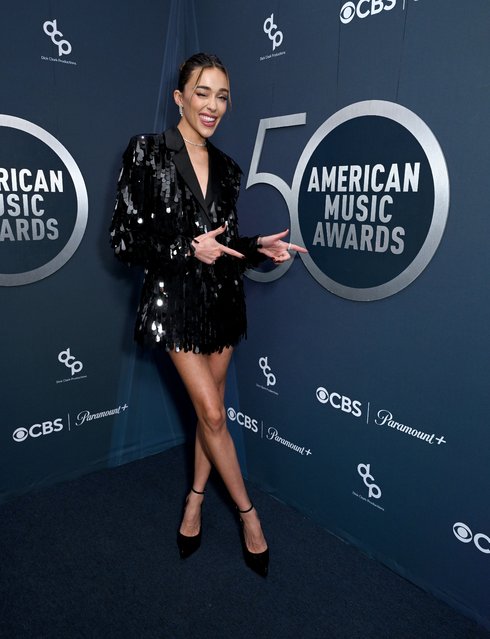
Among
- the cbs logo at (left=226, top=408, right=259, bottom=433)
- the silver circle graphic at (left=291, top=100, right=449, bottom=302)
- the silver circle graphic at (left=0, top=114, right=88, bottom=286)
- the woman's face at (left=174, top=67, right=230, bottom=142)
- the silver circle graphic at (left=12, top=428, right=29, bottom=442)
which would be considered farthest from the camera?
the cbs logo at (left=226, top=408, right=259, bottom=433)

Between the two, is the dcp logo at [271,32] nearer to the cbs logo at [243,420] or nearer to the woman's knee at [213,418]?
the woman's knee at [213,418]

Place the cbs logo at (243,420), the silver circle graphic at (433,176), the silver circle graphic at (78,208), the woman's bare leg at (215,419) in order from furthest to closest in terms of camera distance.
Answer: the cbs logo at (243,420) → the silver circle graphic at (78,208) → the woman's bare leg at (215,419) → the silver circle graphic at (433,176)

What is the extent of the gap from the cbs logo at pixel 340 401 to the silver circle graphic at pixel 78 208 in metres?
1.16

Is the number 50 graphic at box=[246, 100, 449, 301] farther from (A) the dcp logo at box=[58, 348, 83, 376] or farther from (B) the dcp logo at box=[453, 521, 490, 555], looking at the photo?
(A) the dcp logo at box=[58, 348, 83, 376]

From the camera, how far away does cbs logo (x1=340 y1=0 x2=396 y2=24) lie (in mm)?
1584

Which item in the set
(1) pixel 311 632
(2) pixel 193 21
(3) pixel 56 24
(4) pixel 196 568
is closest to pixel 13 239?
(3) pixel 56 24

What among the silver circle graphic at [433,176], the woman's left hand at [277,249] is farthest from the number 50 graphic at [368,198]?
the woman's left hand at [277,249]

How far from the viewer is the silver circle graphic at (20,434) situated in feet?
7.25

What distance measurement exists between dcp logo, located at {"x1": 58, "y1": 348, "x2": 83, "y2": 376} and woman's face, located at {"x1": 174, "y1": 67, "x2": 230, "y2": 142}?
1110 millimetres

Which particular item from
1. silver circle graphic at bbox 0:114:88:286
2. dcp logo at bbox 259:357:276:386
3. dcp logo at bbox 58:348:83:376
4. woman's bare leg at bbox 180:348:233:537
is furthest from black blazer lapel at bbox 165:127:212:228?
dcp logo at bbox 58:348:83:376

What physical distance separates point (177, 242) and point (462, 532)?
4.10 ft

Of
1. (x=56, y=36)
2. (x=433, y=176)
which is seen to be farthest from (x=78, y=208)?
(x=433, y=176)

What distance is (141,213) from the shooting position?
1.66m

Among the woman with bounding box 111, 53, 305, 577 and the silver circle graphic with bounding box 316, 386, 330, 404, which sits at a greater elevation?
the woman with bounding box 111, 53, 305, 577
